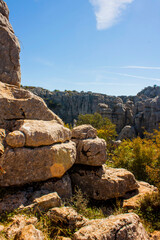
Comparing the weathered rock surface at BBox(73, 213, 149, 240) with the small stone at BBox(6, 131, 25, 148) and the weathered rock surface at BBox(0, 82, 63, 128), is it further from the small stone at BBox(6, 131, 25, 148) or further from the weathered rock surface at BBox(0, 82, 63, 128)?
the weathered rock surface at BBox(0, 82, 63, 128)

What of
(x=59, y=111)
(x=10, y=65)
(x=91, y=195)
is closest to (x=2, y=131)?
(x=10, y=65)

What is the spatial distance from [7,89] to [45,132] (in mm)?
2268

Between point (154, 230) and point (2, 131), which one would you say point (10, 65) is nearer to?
point (2, 131)

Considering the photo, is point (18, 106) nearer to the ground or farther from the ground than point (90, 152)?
farther from the ground

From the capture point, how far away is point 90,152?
278 inches

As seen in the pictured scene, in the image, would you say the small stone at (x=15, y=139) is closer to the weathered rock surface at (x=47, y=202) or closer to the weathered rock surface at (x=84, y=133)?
the weathered rock surface at (x=47, y=202)

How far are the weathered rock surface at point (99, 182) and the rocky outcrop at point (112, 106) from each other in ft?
111

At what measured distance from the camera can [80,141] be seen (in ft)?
24.2

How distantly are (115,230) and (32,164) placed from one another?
2806 mm

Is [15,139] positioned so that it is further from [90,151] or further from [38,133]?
[90,151]

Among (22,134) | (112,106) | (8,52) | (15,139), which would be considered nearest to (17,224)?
(15,139)

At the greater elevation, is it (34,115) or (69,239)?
(34,115)

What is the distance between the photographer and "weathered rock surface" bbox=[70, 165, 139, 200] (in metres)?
6.80

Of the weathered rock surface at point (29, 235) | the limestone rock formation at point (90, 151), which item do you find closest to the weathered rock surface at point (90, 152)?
the limestone rock formation at point (90, 151)
